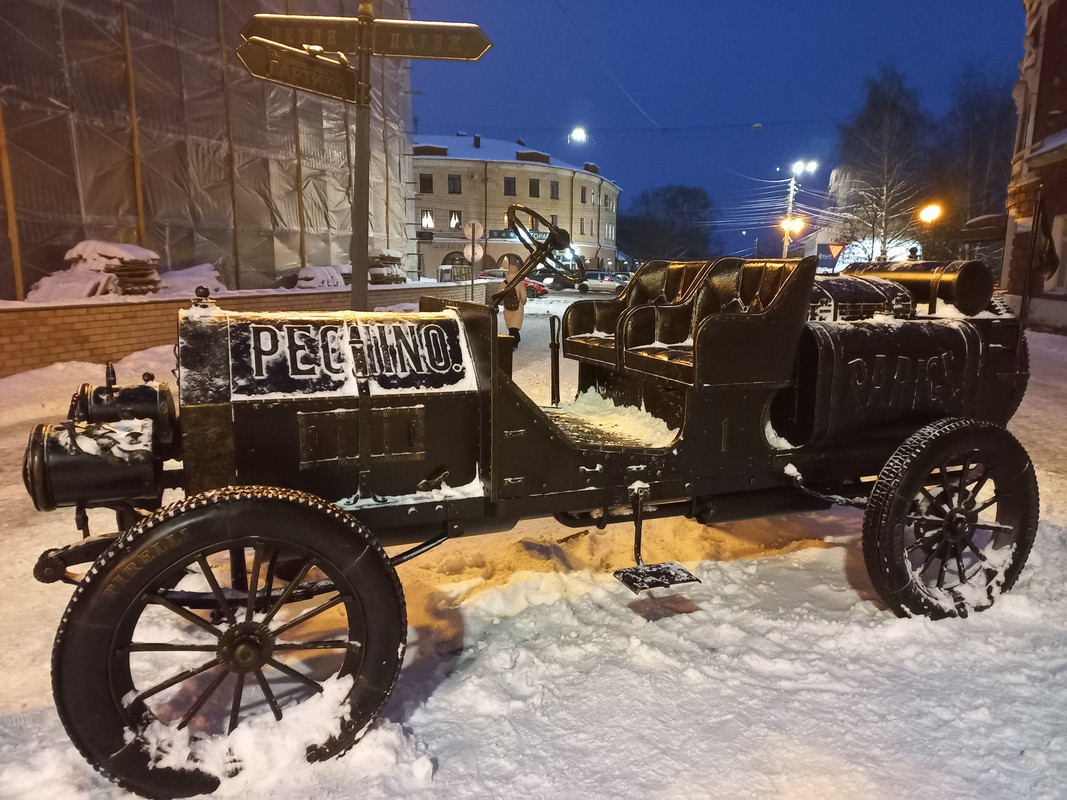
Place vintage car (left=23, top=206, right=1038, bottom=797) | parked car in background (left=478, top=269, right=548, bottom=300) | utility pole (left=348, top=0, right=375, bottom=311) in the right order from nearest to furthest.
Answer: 1. vintage car (left=23, top=206, right=1038, bottom=797)
2. utility pole (left=348, top=0, right=375, bottom=311)
3. parked car in background (left=478, top=269, right=548, bottom=300)

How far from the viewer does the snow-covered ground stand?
7.47 feet

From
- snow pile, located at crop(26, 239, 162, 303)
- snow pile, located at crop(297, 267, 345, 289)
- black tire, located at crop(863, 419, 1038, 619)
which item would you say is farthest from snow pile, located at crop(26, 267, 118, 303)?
black tire, located at crop(863, 419, 1038, 619)

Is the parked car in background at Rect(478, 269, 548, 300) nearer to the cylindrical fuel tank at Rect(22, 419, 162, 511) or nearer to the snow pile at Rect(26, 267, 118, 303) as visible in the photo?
the snow pile at Rect(26, 267, 118, 303)

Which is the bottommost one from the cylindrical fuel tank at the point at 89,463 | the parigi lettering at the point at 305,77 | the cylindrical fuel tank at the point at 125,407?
the cylindrical fuel tank at the point at 89,463

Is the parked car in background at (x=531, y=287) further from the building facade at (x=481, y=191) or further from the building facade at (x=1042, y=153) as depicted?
the building facade at (x=481, y=191)

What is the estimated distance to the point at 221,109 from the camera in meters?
14.4

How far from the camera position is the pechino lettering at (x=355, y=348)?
2.39m

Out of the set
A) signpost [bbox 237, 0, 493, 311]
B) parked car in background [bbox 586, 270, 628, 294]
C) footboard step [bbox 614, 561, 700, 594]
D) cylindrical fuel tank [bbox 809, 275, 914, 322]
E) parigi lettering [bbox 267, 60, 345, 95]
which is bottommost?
footboard step [bbox 614, 561, 700, 594]

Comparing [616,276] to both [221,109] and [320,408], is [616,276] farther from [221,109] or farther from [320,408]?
[320,408]

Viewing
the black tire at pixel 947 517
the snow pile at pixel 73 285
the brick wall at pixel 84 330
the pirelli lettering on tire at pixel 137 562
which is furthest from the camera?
the snow pile at pixel 73 285

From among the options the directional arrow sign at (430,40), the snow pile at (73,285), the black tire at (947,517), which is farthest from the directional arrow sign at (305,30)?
the snow pile at (73,285)

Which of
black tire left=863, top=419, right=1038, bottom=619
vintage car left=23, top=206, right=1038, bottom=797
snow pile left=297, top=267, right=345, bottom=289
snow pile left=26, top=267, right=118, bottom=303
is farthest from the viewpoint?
snow pile left=297, top=267, right=345, bottom=289

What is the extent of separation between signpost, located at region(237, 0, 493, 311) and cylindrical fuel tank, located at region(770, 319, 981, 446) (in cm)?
352

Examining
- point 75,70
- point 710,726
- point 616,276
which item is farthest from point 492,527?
point 616,276
